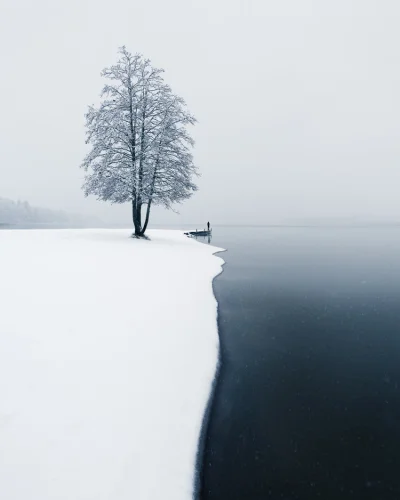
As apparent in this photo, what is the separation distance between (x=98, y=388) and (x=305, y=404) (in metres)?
3.49

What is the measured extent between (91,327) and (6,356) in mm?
1573

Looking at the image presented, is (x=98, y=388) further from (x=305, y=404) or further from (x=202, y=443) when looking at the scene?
(x=305, y=404)

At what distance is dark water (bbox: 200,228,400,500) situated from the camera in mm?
3734

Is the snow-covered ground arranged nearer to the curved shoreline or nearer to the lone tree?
the curved shoreline

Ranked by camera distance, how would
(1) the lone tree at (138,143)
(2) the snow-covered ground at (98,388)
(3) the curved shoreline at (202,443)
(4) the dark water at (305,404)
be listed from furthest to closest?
(1) the lone tree at (138,143)
(4) the dark water at (305,404)
(3) the curved shoreline at (202,443)
(2) the snow-covered ground at (98,388)

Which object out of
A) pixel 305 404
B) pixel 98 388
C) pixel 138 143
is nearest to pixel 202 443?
pixel 98 388

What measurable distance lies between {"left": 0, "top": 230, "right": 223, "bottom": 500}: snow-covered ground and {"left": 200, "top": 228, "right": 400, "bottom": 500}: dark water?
55 centimetres

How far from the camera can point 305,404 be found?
16.8ft

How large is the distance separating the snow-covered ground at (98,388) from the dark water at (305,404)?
55 centimetres

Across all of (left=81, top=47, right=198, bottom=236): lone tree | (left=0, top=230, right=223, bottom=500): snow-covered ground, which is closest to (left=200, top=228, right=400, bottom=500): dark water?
(left=0, top=230, right=223, bottom=500): snow-covered ground

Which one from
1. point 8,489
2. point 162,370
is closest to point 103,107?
point 162,370

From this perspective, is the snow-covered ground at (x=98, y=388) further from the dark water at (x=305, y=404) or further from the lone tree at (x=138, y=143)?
the lone tree at (x=138, y=143)

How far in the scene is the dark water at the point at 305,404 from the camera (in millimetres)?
3734

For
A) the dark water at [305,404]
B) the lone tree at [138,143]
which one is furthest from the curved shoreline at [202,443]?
the lone tree at [138,143]
